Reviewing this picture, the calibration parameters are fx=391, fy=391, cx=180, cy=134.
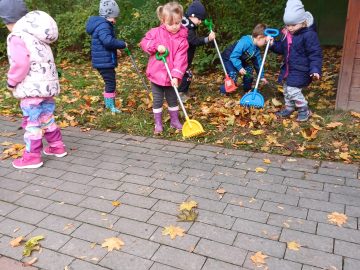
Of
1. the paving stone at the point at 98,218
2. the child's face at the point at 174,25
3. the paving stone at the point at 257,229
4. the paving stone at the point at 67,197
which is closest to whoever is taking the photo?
the paving stone at the point at 257,229

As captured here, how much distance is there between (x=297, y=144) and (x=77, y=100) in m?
3.88

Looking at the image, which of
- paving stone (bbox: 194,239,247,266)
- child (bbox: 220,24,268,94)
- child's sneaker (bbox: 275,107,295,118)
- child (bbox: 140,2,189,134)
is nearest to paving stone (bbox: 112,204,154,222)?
paving stone (bbox: 194,239,247,266)

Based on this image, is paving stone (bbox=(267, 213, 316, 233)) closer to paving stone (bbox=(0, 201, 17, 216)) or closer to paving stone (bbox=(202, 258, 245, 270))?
paving stone (bbox=(202, 258, 245, 270))

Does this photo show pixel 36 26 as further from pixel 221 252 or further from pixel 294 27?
pixel 294 27

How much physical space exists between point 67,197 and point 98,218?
54cm

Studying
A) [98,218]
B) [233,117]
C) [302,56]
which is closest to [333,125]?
[302,56]

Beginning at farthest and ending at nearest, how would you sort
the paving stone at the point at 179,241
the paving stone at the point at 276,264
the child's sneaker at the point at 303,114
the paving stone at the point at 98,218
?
the child's sneaker at the point at 303,114 < the paving stone at the point at 98,218 < the paving stone at the point at 179,241 < the paving stone at the point at 276,264

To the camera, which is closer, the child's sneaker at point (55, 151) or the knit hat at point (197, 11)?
the child's sneaker at point (55, 151)

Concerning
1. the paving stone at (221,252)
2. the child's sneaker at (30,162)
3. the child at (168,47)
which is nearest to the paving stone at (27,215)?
the child's sneaker at (30,162)

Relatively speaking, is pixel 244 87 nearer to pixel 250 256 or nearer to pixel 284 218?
pixel 284 218

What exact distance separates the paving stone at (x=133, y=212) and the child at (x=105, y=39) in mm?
2711

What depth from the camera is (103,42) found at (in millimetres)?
5430

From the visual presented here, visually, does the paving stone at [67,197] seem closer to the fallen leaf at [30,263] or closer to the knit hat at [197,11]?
the fallen leaf at [30,263]

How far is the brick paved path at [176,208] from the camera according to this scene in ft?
9.27
